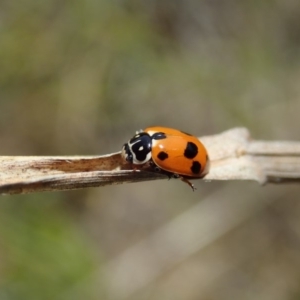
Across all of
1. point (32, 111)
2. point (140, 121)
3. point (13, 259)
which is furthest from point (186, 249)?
point (32, 111)

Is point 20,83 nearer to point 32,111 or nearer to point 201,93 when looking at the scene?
point 32,111

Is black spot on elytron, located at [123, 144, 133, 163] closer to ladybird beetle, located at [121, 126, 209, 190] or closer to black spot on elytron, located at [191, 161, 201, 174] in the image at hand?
ladybird beetle, located at [121, 126, 209, 190]

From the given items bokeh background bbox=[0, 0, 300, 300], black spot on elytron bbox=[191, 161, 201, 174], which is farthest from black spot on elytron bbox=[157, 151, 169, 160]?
bokeh background bbox=[0, 0, 300, 300]

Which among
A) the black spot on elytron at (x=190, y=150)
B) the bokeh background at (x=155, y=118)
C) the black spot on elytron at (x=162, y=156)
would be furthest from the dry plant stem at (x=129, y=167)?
the bokeh background at (x=155, y=118)

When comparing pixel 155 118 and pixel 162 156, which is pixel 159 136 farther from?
pixel 155 118

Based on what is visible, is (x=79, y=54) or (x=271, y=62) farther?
(x=271, y=62)

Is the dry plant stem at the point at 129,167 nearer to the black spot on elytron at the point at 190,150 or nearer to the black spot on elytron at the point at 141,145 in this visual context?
the black spot on elytron at the point at 190,150
